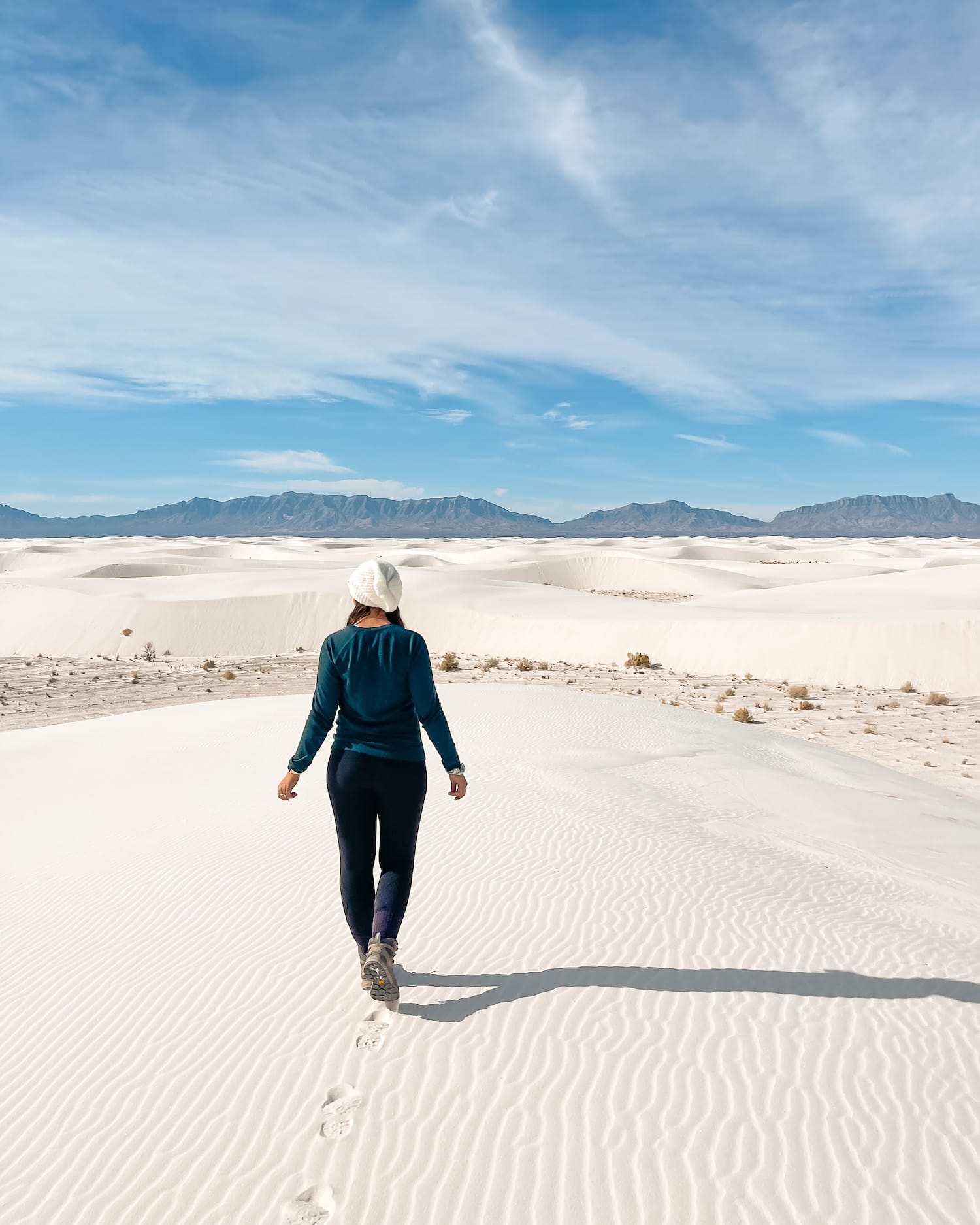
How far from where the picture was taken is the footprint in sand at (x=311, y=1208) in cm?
246

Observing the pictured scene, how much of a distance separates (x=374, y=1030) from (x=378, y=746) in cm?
122

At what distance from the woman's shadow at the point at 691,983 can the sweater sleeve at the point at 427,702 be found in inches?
44.3

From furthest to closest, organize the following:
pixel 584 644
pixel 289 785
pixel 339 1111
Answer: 1. pixel 584 644
2. pixel 289 785
3. pixel 339 1111

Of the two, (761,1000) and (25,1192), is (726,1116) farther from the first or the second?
(25,1192)

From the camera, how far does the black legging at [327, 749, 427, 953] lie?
11.0 feet

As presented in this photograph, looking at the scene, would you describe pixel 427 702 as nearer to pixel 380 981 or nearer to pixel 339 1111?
pixel 380 981

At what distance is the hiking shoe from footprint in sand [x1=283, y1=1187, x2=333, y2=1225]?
0.85 metres

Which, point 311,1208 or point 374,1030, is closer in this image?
point 311,1208

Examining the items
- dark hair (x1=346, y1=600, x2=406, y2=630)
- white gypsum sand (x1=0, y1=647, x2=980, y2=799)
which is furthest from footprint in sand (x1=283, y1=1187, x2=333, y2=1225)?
white gypsum sand (x1=0, y1=647, x2=980, y2=799)

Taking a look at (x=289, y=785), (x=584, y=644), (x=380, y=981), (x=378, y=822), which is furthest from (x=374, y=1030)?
(x=584, y=644)

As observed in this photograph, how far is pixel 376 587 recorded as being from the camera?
11.3 feet

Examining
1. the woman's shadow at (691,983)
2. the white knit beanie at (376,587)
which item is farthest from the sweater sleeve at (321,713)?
the woman's shadow at (691,983)

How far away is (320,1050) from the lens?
3.26 meters

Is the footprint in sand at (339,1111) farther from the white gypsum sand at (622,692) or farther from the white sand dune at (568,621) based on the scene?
the white sand dune at (568,621)
